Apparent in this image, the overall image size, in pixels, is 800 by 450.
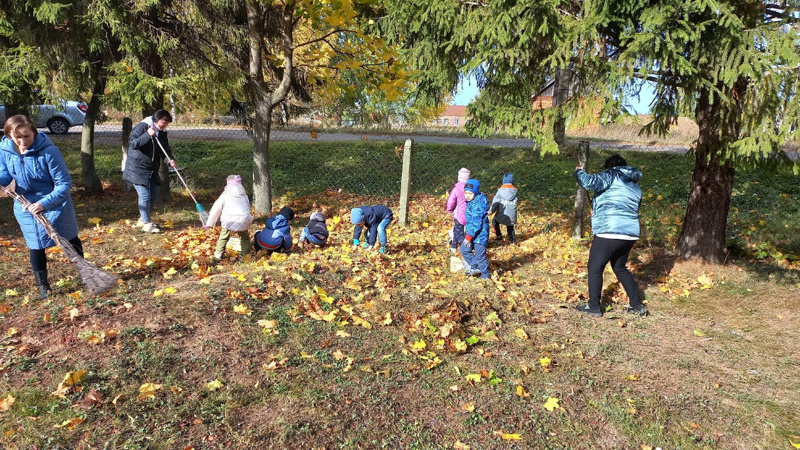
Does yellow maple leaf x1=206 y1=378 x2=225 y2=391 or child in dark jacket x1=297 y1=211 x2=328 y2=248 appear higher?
child in dark jacket x1=297 y1=211 x2=328 y2=248

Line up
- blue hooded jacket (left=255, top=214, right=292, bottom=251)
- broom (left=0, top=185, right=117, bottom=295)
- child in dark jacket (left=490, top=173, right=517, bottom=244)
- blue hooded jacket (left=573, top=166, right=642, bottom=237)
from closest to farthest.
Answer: broom (left=0, top=185, right=117, bottom=295)
blue hooded jacket (left=573, top=166, right=642, bottom=237)
blue hooded jacket (left=255, top=214, right=292, bottom=251)
child in dark jacket (left=490, top=173, right=517, bottom=244)

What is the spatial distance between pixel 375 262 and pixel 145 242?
3087mm

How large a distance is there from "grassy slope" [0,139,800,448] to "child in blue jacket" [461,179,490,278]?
24 centimetres

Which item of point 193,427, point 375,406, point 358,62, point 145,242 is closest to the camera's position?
point 193,427

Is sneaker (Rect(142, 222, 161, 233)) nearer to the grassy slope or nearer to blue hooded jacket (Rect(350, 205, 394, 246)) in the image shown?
the grassy slope

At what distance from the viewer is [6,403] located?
3.16 m

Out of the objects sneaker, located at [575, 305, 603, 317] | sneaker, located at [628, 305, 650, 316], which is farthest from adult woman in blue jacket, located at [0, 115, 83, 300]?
sneaker, located at [628, 305, 650, 316]

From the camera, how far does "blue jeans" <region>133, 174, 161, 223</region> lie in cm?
713

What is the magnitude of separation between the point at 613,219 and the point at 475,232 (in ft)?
4.83

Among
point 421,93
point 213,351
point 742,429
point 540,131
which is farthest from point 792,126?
point 213,351

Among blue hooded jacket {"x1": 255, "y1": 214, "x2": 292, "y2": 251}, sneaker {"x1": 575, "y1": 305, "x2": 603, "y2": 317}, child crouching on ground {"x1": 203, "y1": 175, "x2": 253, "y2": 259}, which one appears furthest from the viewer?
blue hooded jacket {"x1": 255, "y1": 214, "x2": 292, "y2": 251}

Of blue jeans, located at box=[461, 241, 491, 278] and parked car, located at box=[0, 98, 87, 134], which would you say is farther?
parked car, located at box=[0, 98, 87, 134]

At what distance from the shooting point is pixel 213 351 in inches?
156

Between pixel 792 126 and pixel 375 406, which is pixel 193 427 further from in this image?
pixel 792 126
